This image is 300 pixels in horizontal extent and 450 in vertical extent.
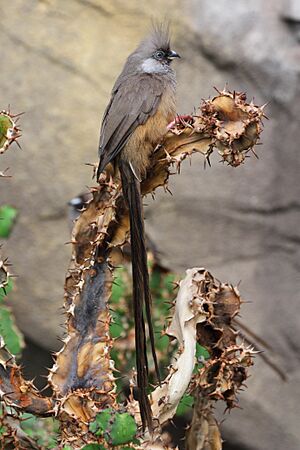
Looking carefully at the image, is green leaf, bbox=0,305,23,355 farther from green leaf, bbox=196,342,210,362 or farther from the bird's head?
the bird's head

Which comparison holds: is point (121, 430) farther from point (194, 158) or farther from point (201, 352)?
point (194, 158)

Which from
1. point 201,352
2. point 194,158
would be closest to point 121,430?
point 201,352

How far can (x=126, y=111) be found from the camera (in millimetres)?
2752

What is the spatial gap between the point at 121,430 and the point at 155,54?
1.49m

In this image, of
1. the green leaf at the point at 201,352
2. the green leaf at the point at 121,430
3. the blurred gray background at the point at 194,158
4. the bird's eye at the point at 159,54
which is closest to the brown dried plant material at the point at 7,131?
the green leaf at the point at 121,430

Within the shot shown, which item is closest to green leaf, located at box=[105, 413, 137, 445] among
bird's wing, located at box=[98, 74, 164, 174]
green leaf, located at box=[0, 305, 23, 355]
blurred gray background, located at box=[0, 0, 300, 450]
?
bird's wing, located at box=[98, 74, 164, 174]

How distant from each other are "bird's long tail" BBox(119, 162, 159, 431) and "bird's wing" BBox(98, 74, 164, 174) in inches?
3.8

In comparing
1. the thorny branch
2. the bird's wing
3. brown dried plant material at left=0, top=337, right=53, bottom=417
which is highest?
the bird's wing

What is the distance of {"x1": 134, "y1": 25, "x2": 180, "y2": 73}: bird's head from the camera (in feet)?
9.88

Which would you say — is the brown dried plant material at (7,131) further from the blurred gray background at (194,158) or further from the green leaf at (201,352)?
the blurred gray background at (194,158)

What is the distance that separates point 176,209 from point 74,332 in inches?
90.7

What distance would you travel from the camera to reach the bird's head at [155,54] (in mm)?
3012

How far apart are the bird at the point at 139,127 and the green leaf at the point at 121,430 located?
0.26 metres

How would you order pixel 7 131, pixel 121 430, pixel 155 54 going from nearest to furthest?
pixel 121 430, pixel 7 131, pixel 155 54
